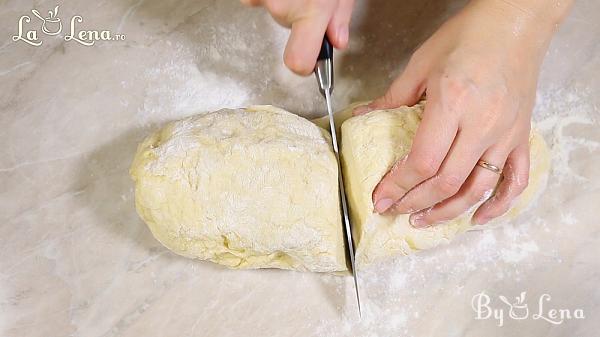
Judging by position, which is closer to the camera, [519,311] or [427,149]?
[427,149]

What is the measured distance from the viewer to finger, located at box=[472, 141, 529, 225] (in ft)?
4.72

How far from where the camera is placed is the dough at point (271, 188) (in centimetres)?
141

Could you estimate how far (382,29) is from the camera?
187 cm

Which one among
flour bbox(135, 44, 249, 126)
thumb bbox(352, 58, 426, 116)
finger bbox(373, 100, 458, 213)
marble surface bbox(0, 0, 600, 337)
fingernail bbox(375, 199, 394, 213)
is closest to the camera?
finger bbox(373, 100, 458, 213)

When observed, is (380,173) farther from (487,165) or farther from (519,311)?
(519,311)

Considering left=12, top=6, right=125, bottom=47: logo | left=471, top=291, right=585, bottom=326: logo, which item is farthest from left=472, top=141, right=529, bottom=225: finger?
left=12, top=6, right=125, bottom=47: logo

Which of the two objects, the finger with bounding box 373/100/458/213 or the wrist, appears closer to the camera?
the finger with bounding box 373/100/458/213

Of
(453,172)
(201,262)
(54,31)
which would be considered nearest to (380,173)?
(453,172)

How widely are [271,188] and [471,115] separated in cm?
48

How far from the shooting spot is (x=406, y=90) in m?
1.53

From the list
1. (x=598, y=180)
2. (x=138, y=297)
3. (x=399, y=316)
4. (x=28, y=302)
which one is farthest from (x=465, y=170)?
(x=28, y=302)

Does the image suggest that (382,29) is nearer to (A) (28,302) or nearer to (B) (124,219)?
(B) (124,219)

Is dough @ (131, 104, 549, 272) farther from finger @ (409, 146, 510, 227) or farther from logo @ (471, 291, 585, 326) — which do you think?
logo @ (471, 291, 585, 326)

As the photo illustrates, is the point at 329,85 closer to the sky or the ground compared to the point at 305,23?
closer to the ground
